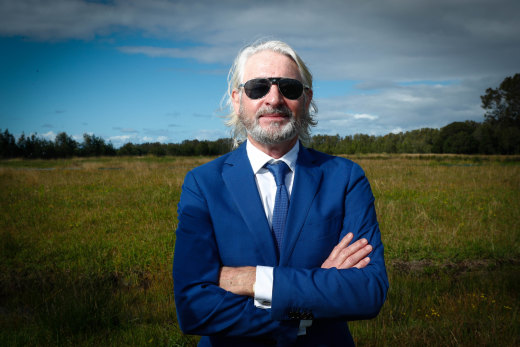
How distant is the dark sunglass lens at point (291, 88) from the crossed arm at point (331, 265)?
952 mm

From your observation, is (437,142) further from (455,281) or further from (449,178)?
(455,281)

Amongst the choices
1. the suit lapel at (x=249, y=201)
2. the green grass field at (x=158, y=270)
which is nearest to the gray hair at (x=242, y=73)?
the suit lapel at (x=249, y=201)

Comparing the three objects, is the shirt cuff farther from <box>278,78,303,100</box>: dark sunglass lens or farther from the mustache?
<box>278,78,303,100</box>: dark sunglass lens

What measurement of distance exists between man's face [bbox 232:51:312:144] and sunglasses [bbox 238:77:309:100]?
26 mm

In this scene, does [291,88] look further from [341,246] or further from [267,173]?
[341,246]

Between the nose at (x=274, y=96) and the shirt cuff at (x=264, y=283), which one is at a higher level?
the nose at (x=274, y=96)

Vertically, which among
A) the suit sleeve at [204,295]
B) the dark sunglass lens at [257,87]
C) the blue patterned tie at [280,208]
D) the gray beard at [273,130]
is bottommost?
the suit sleeve at [204,295]

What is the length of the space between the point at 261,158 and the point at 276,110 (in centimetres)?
33

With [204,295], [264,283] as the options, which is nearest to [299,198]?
[264,283]

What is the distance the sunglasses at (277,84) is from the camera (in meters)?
2.21

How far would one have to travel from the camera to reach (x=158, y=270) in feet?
20.7

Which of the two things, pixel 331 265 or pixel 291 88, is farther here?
pixel 291 88

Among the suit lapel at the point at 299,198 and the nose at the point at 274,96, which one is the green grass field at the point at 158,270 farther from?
the nose at the point at 274,96

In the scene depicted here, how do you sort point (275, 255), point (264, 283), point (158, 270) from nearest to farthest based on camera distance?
point (264, 283), point (275, 255), point (158, 270)
